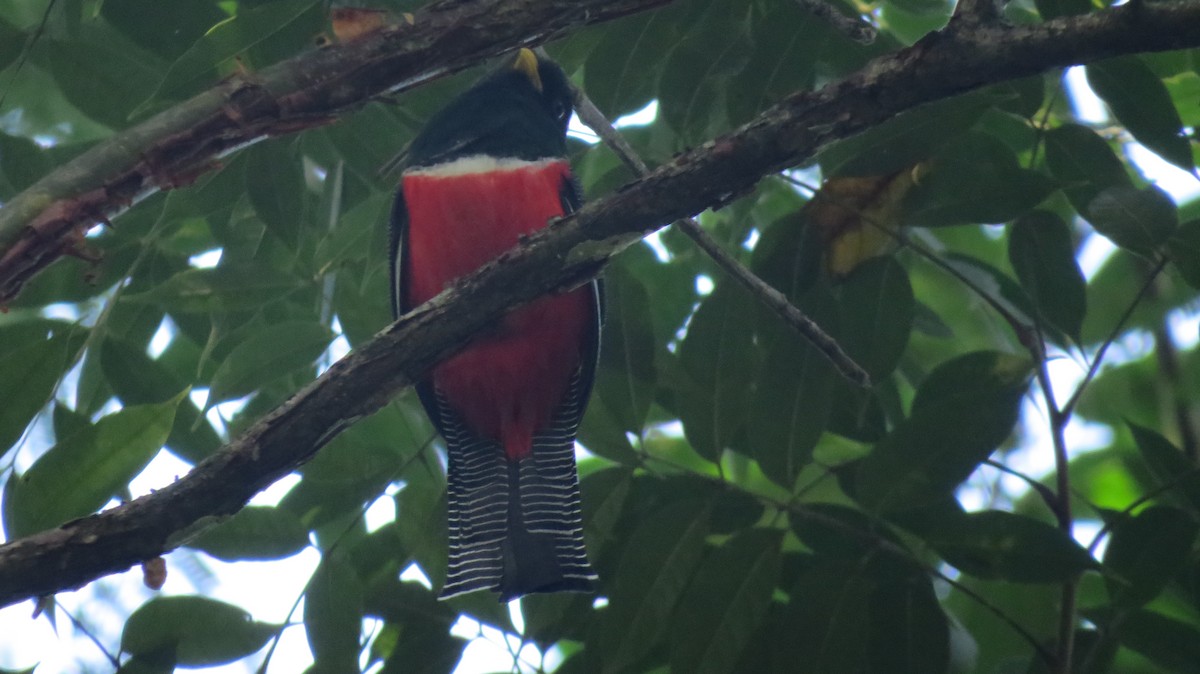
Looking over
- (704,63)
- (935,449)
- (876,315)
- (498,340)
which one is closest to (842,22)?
(704,63)

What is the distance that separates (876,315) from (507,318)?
0.93m

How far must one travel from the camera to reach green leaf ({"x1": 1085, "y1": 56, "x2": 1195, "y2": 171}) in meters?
2.31

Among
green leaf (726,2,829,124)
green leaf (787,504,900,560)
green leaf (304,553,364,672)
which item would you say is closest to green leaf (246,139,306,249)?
green leaf (304,553,364,672)

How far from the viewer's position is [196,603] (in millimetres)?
2318

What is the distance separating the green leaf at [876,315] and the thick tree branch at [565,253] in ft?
1.80

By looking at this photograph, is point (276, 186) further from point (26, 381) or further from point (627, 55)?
point (627, 55)

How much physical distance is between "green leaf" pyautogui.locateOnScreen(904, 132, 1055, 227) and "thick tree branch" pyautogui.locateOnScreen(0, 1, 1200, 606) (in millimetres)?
459

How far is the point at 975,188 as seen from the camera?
2359 millimetres

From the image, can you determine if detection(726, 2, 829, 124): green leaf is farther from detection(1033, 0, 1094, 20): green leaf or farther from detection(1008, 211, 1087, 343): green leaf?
detection(1008, 211, 1087, 343): green leaf

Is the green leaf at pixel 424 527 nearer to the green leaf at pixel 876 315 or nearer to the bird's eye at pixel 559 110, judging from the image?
the green leaf at pixel 876 315

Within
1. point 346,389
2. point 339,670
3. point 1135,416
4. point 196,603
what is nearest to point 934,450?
point 346,389

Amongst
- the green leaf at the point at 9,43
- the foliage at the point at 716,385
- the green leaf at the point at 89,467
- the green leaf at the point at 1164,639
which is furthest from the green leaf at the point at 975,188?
the green leaf at the point at 9,43

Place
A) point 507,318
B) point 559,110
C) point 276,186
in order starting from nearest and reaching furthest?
point 276,186, point 507,318, point 559,110

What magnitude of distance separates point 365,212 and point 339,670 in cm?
112
